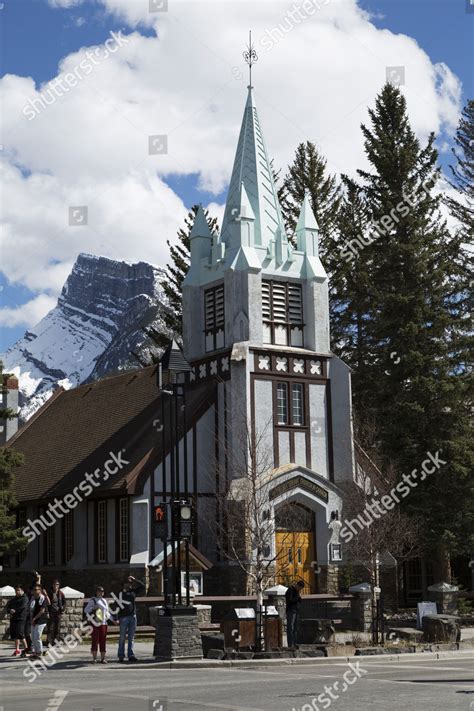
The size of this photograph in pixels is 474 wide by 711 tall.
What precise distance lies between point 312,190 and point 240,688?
41.8m

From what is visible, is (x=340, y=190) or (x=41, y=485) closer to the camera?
(x=41, y=485)

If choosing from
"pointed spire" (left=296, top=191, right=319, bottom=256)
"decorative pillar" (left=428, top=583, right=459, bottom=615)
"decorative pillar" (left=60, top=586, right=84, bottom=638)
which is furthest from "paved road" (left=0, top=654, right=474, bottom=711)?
"pointed spire" (left=296, top=191, right=319, bottom=256)

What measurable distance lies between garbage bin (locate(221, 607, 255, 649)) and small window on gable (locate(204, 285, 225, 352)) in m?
15.7

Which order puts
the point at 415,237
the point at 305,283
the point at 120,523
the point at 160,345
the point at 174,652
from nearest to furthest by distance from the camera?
1. the point at 174,652
2. the point at 120,523
3. the point at 305,283
4. the point at 415,237
5. the point at 160,345

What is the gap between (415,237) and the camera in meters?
43.6

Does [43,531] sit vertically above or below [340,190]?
below

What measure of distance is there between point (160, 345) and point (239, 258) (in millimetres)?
16067

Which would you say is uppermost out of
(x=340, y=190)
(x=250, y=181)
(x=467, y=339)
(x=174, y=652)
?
(x=340, y=190)

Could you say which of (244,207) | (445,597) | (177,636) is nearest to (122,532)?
(445,597)

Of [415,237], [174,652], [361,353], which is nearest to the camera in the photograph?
[174,652]

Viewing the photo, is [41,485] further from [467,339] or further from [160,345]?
[467,339]

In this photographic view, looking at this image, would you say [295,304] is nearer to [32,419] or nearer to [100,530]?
[100,530]

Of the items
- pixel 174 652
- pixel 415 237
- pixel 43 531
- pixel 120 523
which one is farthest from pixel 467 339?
pixel 174 652

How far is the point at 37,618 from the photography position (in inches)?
931
